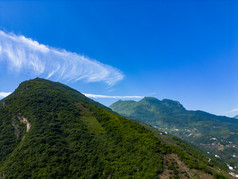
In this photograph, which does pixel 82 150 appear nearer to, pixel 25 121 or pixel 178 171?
pixel 178 171

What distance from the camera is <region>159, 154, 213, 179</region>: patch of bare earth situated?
3115 cm

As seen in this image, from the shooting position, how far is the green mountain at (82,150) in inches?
1435

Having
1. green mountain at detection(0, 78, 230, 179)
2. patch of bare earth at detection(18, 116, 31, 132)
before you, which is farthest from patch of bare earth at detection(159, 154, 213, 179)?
patch of bare earth at detection(18, 116, 31, 132)

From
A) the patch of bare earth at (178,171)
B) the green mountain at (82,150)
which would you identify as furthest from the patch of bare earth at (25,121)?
the patch of bare earth at (178,171)

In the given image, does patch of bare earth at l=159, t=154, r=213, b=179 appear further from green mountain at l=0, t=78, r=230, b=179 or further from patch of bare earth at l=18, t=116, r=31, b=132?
patch of bare earth at l=18, t=116, r=31, b=132

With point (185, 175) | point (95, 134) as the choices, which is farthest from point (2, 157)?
point (185, 175)

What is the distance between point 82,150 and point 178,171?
113ft

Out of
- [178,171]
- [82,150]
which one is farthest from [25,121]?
[178,171]

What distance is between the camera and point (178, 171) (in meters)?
33.3

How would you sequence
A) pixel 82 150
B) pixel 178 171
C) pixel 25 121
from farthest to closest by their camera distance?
pixel 25 121, pixel 82 150, pixel 178 171

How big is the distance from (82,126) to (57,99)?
3825 cm

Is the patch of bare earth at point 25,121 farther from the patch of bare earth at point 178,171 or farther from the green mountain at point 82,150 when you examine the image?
the patch of bare earth at point 178,171

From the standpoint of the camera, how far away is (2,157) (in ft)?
173

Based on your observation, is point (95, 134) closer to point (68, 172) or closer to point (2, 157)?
point (68, 172)
